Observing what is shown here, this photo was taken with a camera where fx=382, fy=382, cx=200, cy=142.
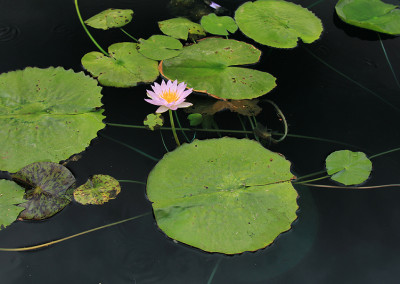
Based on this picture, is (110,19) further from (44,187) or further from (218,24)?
(44,187)

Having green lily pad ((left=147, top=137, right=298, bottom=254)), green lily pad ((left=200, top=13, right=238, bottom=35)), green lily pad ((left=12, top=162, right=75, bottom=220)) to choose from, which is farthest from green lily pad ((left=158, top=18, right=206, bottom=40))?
green lily pad ((left=12, top=162, right=75, bottom=220))

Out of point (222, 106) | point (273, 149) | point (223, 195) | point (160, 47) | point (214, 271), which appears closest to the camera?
point (214, 271)

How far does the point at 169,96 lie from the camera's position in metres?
1.91

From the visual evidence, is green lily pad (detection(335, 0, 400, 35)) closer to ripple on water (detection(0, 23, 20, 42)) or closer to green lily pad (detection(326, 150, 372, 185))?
green lily pad (detection(326, 150, 372, 185))

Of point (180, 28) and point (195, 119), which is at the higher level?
point (180, 28)

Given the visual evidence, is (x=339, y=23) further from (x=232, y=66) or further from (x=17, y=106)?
(x=17, y=106)

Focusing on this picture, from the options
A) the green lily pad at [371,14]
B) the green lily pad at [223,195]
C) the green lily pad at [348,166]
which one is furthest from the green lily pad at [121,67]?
the green lily pad at [371,14]

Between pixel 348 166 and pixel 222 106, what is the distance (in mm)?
764

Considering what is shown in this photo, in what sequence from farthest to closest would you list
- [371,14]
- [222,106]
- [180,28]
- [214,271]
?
[371,14], [180,28], [222,106], [214,271]

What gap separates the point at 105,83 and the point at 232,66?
791mm

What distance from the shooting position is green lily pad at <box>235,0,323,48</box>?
101 inches

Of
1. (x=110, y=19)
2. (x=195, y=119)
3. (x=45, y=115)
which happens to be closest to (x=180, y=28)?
(x=110, y=19)

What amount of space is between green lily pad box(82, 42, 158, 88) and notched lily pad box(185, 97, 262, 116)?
1.04 feet

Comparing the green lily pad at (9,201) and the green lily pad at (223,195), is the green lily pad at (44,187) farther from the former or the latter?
the green lily pad at (223,195)
